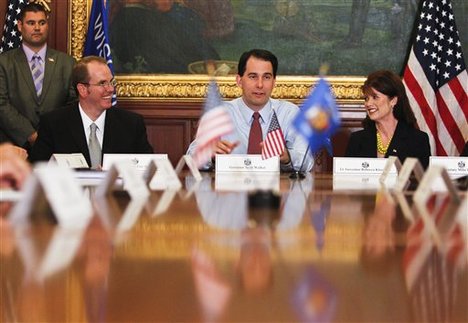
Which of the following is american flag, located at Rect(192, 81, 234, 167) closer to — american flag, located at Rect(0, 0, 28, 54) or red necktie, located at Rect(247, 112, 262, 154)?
red necktie, located at Rect(247, 112, 262, 154)

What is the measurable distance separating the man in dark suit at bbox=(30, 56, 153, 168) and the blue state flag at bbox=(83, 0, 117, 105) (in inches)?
61.9

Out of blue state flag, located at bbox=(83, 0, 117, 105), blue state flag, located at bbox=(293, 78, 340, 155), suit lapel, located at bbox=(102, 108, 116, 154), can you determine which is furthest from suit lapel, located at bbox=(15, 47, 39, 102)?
blue state flag, located at bbox=(293, 78, 340, 155)

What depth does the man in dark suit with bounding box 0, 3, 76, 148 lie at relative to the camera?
7.16 metres

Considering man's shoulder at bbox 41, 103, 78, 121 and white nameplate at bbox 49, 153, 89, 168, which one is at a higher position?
man's shoulder at bbox 41, 103, 78, 121

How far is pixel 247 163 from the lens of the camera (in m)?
4.88

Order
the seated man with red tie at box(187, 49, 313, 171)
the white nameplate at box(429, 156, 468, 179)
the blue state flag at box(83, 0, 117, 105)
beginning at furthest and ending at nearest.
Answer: the blue state flag at box(83, 0, 117, 105) → the seated man with red tie at box(187, 49, 313, 171) → the white nameplate at box(429, 156, 468, 179)

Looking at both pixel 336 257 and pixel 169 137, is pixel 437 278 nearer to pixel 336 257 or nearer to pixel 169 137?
pixel 336 257

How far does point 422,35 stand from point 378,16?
0.45 m

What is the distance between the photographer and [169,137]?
8.18 m

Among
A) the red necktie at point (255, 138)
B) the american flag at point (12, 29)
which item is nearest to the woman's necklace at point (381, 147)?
the red necktie at point (255, 138)

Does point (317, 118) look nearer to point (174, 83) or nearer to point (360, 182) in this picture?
point (360, 182)

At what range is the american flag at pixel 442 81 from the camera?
7789mm

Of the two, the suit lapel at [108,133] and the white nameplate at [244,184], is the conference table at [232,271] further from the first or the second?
the suit lapel at [108,133]

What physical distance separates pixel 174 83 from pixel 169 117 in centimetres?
32
